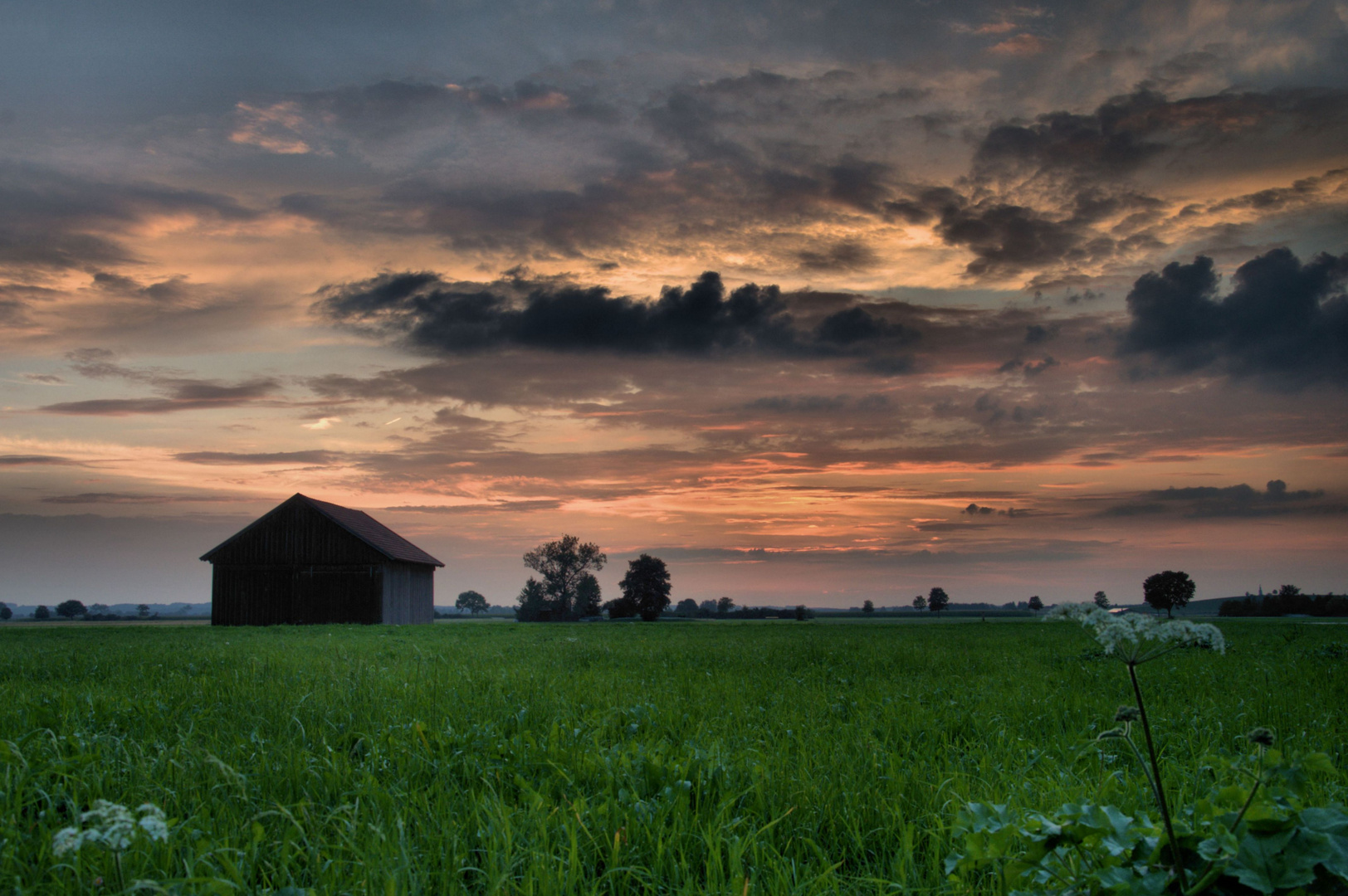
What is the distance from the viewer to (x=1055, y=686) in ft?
30.9

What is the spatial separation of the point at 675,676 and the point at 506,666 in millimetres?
2882

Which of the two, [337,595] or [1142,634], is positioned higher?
[1142,634]

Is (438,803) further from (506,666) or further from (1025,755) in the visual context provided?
(506,666)

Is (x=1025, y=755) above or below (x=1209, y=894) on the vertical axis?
below

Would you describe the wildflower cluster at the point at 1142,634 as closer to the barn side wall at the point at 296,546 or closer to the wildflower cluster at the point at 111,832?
the wildflower cluster at the point at 111,832

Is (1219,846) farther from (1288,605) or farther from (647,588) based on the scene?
(1288,605)

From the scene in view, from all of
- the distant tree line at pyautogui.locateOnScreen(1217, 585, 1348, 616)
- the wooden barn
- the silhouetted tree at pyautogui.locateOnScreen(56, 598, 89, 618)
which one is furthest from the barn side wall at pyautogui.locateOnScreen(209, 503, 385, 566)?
the silhouetted tree at pyautogui.locateOnScreen(56, 598, 89, 618)

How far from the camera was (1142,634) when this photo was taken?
89.7 inches

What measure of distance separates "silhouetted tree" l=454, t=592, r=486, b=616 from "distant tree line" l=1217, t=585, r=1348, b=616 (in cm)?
13466

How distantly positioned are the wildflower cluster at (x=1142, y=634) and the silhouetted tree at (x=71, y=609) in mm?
166883

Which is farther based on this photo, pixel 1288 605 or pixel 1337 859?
pixel 1288 605

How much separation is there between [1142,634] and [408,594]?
167 ft

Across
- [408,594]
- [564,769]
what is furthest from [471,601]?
[564,769]

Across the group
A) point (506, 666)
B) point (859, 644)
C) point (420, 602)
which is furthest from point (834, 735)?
point (420, 602)
